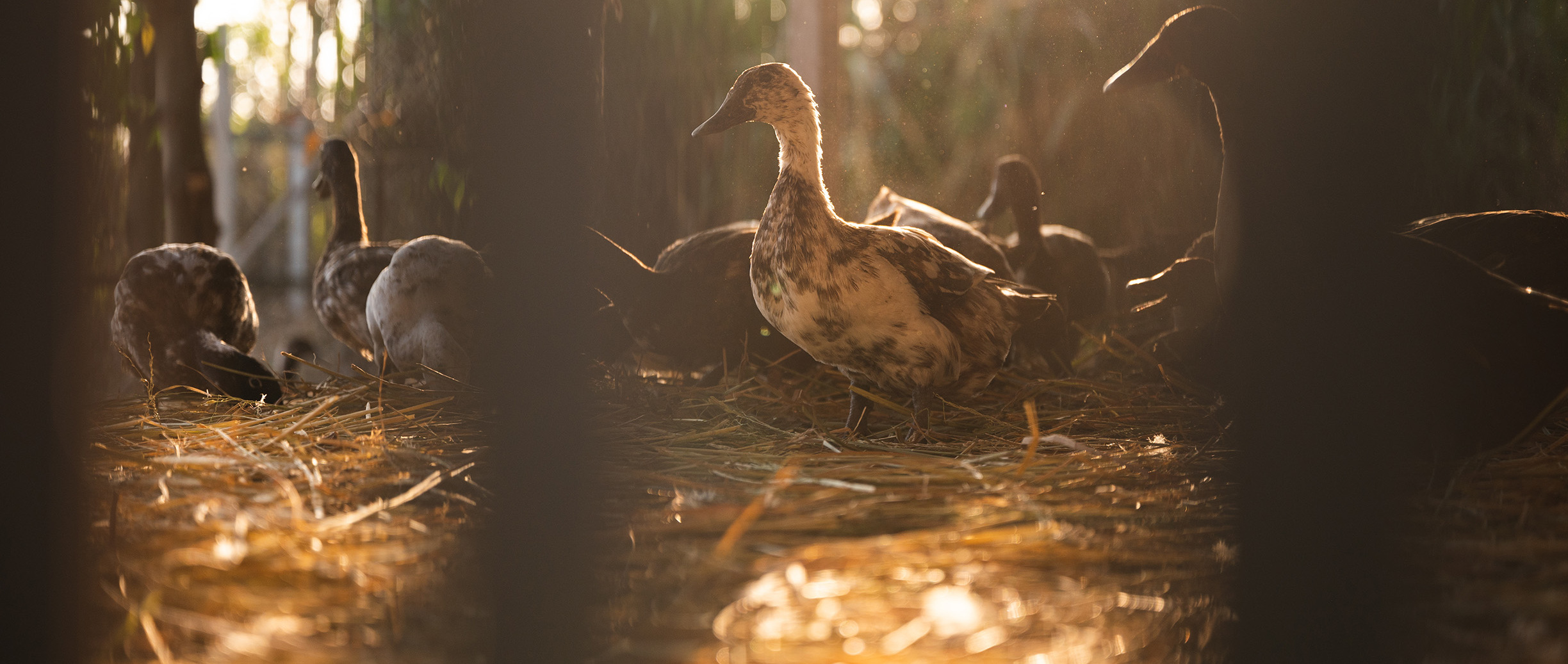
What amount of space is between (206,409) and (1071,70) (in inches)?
135

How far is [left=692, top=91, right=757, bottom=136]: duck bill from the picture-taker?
2477 mm

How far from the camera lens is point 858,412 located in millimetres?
2635

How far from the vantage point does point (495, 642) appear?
109 cm

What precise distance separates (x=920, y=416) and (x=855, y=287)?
45cm

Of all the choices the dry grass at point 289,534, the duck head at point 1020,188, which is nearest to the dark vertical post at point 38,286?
the dry grass at point 289,534

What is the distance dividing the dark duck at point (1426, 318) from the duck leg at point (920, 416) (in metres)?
0.74

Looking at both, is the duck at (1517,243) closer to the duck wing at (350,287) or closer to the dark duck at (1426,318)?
the dark duck at (1426,318)

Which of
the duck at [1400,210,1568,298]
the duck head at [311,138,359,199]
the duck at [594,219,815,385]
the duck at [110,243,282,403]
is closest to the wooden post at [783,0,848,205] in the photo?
the duck at [594,219,815,385]

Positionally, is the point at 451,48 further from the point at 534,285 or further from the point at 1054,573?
the point at 1054,573

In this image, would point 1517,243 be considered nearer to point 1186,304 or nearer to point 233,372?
point 1186,304

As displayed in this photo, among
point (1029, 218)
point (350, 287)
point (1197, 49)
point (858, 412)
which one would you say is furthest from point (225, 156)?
point (1197, 49)

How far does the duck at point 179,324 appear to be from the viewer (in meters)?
2.97

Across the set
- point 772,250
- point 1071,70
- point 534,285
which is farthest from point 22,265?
point 1071,70

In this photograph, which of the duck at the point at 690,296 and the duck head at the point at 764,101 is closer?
the duck head at the point at 764,101
